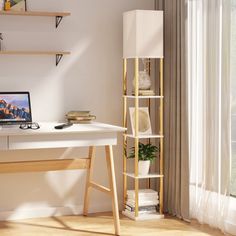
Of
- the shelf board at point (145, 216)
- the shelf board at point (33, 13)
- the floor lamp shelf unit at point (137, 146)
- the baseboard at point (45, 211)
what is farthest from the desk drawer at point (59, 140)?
the shelf board at point (33, 13)

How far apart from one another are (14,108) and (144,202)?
1344 millimetres

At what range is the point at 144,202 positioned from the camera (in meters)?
5.05

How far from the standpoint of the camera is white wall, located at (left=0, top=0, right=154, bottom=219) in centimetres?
496

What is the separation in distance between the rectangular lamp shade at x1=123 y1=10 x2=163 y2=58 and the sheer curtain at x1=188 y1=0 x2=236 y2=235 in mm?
257

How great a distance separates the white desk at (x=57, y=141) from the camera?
425 cm

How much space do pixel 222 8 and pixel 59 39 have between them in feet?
4.72

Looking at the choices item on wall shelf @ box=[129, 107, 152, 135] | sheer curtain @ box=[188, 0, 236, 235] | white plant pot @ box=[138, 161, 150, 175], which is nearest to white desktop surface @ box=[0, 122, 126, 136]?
item on wall shelf @ box=[129, 107, 152, 135]

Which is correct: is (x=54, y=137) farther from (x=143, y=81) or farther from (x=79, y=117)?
(x=143, y=81)

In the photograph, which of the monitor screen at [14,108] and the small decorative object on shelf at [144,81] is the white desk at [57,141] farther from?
the small decorative object on shelf at [144,81]

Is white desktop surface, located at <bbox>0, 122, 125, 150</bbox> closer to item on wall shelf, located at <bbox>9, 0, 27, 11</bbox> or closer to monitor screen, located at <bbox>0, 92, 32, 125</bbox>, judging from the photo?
monitor screen, located at <bbox>0, 92, 32, 125</bbox>

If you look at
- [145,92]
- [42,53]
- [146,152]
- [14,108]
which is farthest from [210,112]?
[14,108]

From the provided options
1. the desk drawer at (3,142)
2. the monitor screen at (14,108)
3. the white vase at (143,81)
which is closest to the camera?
the desk drawer at (3,142)

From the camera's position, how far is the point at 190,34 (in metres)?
4.84

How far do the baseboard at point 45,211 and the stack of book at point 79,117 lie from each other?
2.61 feet
